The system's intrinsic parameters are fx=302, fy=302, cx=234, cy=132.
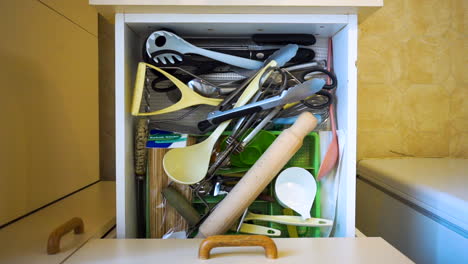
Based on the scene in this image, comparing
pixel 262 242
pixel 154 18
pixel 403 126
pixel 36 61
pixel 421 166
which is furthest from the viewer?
pixel 403 126

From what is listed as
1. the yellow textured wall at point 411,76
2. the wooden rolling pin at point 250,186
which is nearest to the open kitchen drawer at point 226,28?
the wooden rolling pin at point 250,186

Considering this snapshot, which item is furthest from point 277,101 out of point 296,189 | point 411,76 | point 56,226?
point 411,76

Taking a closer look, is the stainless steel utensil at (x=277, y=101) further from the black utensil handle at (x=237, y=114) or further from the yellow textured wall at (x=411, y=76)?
the yellow textured wall at (x=411, y=76)

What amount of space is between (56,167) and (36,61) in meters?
0.26

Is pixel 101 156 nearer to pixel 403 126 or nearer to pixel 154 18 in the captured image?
pixel 154 18

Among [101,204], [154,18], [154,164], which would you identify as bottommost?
[101,204]

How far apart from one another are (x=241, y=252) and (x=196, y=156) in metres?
0.19

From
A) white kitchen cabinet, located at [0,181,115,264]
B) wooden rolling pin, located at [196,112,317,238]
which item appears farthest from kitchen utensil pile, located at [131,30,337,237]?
white kitchen cabinet, located at [0,181,115,264]

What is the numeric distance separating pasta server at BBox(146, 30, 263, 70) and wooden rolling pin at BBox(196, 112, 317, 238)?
0.18 meters

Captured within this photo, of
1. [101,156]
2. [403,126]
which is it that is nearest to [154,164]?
[101,156]

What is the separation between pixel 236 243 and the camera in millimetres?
412

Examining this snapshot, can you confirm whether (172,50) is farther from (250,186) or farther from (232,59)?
(250,186)

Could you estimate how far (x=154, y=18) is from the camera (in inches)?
20.6

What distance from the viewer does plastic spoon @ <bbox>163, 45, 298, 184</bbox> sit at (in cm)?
54
